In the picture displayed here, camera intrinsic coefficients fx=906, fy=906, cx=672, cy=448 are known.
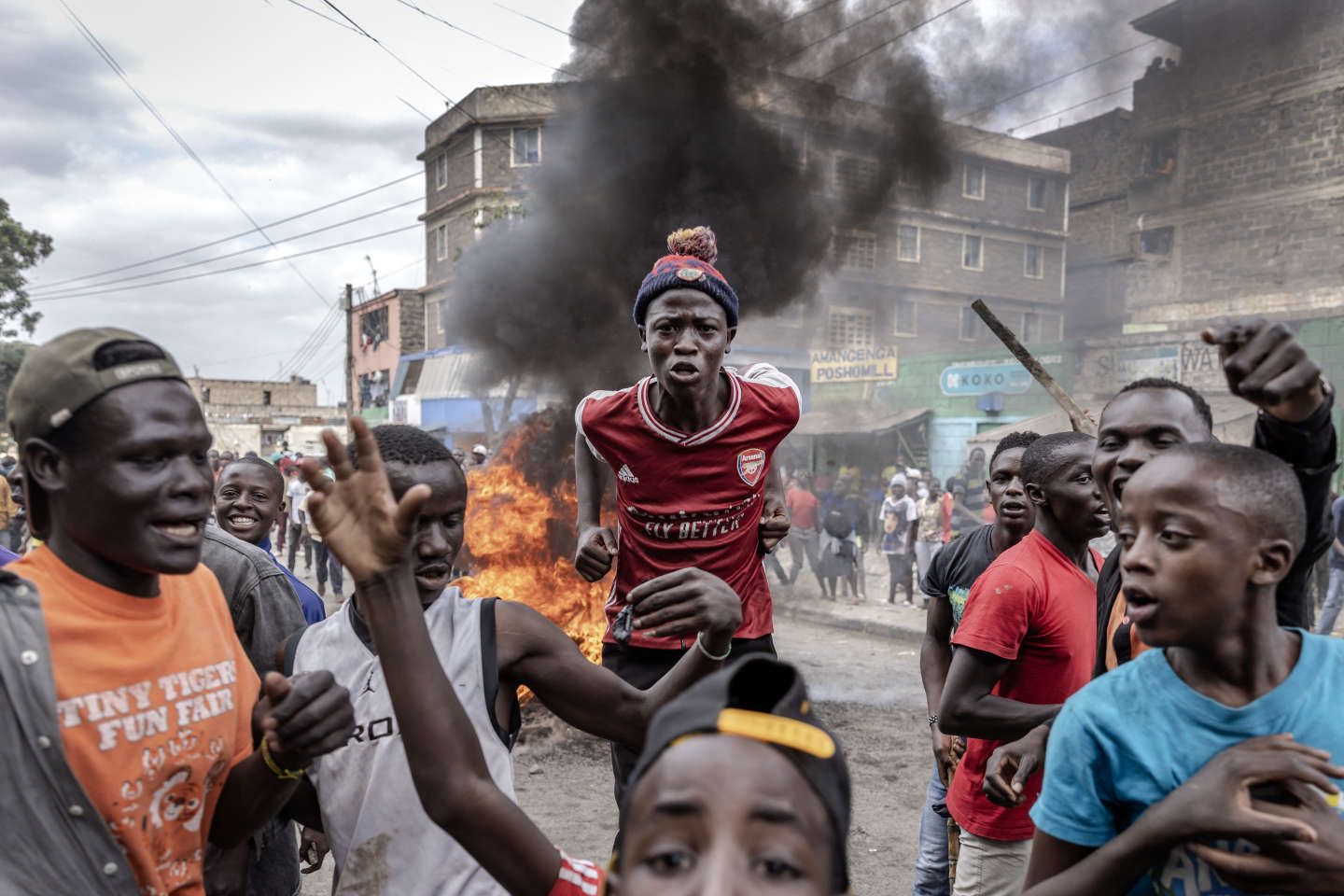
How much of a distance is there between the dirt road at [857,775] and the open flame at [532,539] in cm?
98

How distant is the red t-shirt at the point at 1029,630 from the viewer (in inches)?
110

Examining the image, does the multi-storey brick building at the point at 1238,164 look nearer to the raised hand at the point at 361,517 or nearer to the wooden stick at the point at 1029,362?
the wooden stick at the point at 1029,362

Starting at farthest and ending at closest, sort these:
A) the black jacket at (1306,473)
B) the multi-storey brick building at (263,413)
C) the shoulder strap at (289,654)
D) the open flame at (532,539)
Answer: the multi-storey brick building at (263,413) < the open flame at (532,539) < the shoulder strap at (289,654) < the black jacket at (1306,473)

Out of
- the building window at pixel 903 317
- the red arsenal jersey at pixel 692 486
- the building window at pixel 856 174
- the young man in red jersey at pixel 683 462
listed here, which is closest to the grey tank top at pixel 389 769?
the young man in red jersey at pixel 683 462

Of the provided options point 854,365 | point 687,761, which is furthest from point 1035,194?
point 687,761

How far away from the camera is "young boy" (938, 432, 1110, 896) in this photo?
278 centimetres

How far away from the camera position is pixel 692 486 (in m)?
3.37

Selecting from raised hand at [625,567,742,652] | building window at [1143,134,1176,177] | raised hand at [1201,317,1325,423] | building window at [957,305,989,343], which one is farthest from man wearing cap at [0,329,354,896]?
building window at [957,305,989,343]

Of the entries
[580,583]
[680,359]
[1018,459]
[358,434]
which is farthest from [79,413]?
[580,583]

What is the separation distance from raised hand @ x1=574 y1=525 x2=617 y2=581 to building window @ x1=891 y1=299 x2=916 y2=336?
1211 inches

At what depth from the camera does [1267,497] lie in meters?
1.56

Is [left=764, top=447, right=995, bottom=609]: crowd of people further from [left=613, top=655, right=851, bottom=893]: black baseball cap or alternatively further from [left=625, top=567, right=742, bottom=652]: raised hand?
[left=613, top=655, right=851, bottom=893]: black baseball cap

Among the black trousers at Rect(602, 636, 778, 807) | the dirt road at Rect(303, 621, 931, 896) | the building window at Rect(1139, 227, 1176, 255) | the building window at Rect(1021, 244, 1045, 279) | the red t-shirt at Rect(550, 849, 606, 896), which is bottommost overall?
the dirt road at Rect(303, 621, 931, 896)

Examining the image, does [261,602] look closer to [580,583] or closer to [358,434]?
[358,434]
